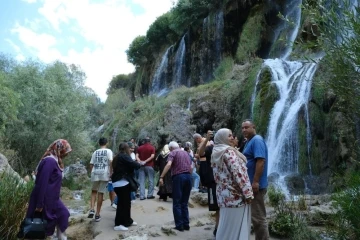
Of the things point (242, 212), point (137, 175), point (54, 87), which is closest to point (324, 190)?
point (137, 175)

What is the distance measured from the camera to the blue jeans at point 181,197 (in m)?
7.36

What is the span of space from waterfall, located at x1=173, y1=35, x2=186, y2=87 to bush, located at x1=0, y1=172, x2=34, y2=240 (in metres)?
27.2

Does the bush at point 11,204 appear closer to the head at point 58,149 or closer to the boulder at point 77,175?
the head at point 58,149

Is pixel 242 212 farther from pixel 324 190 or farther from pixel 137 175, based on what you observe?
pixel 324 190

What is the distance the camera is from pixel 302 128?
1421 centimetres

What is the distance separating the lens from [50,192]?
5.27 meters

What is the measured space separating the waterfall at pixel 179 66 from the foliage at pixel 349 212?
2754 cm

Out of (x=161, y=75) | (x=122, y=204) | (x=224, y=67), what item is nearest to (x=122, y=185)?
(x=122, y=204)

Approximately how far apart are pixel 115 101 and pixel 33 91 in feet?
53.7

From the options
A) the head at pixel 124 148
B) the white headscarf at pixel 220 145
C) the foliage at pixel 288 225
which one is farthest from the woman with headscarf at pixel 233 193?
the head at pixel 124 148

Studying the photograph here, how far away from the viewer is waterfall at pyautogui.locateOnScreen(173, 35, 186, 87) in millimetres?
33031

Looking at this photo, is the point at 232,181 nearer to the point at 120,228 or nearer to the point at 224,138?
the point at 224,138

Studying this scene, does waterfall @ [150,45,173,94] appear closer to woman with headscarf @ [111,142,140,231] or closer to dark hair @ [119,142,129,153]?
dark hair @ [119,142,129,153]

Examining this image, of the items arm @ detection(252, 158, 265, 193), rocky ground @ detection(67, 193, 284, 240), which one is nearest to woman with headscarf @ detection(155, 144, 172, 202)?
rocky ground @ detection(67, 193, 284, 240)
